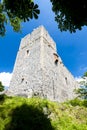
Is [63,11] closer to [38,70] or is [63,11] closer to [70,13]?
[70,13]

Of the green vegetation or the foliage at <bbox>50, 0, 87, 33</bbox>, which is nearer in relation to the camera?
the foliage at <bbox>50, 0, 87, 33</bbox>

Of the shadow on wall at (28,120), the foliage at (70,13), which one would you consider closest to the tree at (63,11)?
the foliage at (70,13)

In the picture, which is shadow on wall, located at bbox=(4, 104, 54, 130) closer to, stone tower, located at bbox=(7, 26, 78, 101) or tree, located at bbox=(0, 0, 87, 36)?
tree, located at bbox=(0, 0, 87, 36)

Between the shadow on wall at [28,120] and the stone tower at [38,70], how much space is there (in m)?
7.66

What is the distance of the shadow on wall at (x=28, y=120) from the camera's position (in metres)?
9.91

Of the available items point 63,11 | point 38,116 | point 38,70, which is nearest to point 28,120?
point 38,116

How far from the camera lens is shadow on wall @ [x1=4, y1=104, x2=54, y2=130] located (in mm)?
9914

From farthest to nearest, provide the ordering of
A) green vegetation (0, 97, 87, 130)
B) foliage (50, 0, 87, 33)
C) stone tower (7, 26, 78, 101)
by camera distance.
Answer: stone tower (7, 26, 78, 101)
green vegetation (0, 97, 87, 130)
foliage (50, 0, 87, 33)

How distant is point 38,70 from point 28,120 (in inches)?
457

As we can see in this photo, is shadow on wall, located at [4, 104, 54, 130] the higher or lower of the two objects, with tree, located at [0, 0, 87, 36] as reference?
lower

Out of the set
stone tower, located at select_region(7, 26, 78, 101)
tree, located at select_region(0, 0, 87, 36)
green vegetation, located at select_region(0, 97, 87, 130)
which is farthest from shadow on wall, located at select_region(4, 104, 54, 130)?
stone tower, located at select_region(7, 26, 78, 101)

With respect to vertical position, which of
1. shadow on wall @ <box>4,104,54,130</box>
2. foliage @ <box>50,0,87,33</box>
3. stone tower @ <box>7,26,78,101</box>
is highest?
stone tower @ <box>7,26,78,101</box>

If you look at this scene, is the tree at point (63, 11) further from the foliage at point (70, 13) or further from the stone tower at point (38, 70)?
the stone tower at point (38, 70)

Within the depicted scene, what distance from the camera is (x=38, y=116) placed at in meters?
10.7
